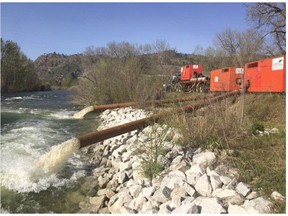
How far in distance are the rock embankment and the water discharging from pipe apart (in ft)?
2.96

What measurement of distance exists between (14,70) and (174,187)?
56105 mm

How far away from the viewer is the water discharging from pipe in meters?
8.27

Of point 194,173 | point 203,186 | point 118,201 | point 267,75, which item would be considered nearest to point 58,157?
point 118,201

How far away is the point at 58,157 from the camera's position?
8391 millimetres

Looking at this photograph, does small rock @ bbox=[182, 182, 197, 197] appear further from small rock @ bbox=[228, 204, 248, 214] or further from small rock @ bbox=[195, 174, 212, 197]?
small rock @ bbox=[228, 204, 248, 214]

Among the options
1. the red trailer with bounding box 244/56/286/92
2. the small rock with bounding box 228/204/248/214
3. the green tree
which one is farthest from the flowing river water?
the green tree

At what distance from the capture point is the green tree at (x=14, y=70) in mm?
54781

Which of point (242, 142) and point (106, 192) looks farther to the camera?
point (242, 142)

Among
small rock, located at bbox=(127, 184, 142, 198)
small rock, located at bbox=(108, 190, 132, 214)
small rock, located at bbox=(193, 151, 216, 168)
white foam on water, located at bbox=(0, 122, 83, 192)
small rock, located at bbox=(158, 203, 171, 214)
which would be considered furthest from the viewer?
white foam on water, located at bbox=(0, 122, 83, 192)

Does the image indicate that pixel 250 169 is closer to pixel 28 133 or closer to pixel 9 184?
pixel 9 184

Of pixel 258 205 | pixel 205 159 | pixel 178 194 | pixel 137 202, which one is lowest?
pixel 137 202

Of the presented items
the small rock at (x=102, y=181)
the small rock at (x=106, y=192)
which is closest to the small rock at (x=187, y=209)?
the small rock at (x=106, y=192)

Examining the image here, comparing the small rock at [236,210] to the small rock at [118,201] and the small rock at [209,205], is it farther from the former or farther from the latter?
the small rock at [118,201]

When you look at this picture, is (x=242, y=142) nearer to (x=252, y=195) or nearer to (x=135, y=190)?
(x=252, y=195)
